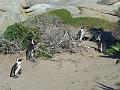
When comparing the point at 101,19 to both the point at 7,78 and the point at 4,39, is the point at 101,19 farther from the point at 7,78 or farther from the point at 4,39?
A: the point at 7,78

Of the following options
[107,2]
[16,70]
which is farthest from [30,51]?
[107,2]

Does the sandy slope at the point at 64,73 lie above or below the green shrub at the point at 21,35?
below

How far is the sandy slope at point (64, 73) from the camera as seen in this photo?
1839 centimetres

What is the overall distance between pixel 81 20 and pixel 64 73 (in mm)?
10430

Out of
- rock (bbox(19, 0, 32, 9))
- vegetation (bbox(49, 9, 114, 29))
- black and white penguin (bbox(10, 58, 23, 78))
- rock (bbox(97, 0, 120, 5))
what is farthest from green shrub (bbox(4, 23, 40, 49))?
rock (bbox(97, 0, 120, 5))

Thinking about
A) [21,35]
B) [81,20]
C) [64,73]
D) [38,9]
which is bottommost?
[81,20]

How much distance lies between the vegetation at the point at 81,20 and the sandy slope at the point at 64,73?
6117mm

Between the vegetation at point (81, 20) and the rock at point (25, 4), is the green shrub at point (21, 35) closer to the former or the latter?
the vegetation at point (81, 20)

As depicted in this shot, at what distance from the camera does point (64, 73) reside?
65.6ft

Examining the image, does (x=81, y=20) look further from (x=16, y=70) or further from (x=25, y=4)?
(x=16, y=70)

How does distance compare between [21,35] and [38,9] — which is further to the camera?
[38,9]

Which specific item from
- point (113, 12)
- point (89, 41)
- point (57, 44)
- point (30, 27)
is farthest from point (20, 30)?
point (113, 12)

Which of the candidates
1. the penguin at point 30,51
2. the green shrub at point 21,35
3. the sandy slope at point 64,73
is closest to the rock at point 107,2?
the green shrub at point 21,35

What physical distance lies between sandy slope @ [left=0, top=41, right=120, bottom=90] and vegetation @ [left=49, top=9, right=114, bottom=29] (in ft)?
20.1
